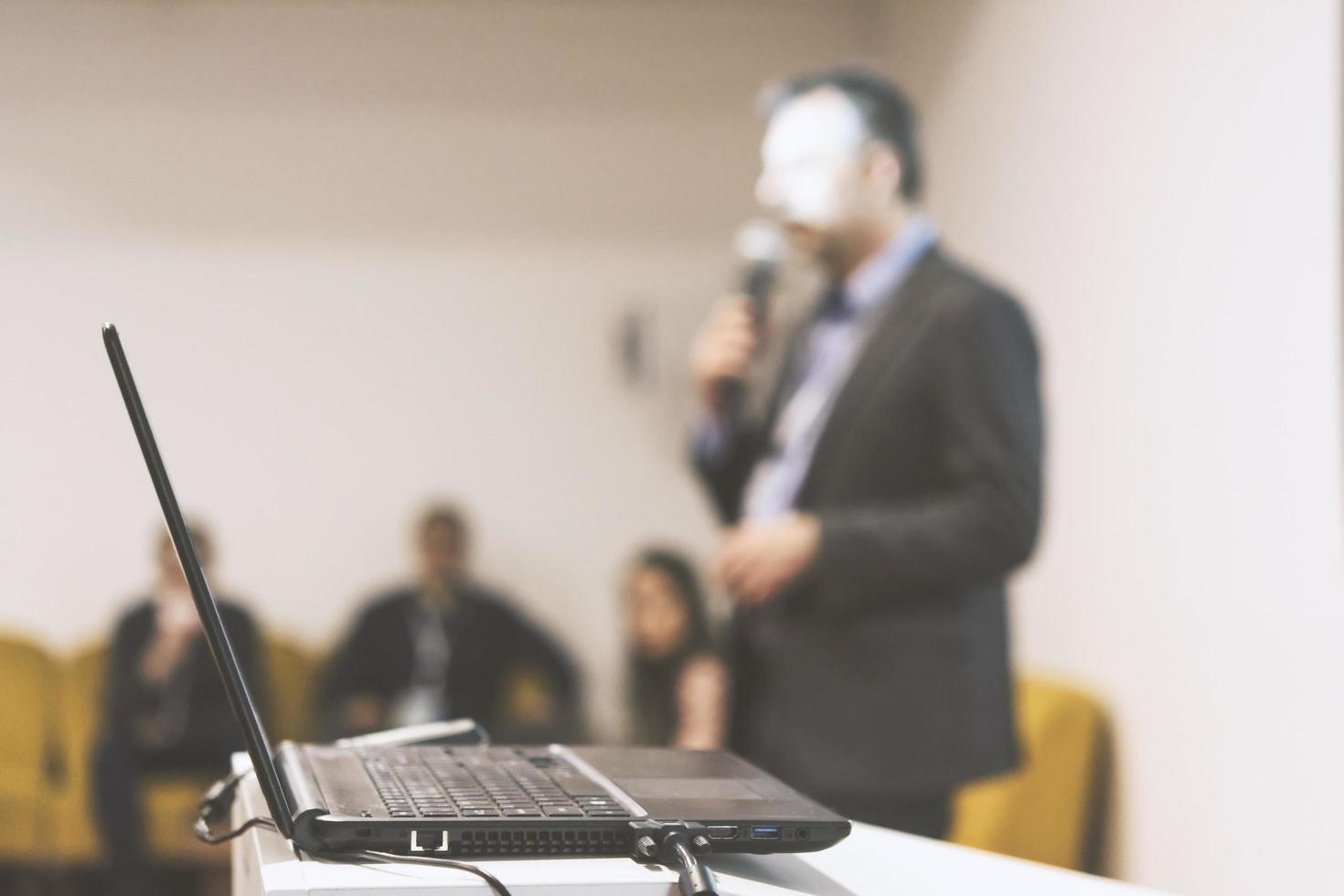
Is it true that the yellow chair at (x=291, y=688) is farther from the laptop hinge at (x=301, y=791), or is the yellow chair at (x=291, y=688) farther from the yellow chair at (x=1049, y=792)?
the laptop hinge at (x=301, y=791)

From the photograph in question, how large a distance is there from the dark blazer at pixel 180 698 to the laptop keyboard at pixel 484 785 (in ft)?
11.0

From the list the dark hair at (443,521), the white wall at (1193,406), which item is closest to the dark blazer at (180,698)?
the dark hair at (443,521)

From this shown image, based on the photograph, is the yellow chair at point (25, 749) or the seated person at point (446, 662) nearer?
the yellow chair at point (25, 749)

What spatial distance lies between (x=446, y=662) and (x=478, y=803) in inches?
159

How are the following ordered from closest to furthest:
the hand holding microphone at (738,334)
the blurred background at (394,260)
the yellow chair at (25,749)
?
the hand holding microphone at (738,334) < the yellow chair at (25,749) < the blurred background at (394,260)

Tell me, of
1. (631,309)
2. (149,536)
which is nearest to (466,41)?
(631,309)

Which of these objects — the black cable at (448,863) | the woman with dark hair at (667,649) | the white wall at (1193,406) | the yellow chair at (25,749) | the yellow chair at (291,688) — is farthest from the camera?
the yellow chair at (291,688)

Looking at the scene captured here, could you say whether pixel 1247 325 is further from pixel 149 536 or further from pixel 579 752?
pixel 149 536

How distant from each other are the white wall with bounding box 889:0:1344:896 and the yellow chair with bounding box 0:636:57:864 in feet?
9.62

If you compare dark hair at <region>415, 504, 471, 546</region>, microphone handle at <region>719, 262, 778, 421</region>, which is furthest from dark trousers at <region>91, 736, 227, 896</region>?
microphone handle at <region>719, 262, 778, 421</region>

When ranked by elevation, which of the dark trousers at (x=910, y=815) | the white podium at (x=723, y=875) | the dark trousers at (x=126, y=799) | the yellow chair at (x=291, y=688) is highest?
the white podium at (x=723, y=875)

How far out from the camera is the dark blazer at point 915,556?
5.17 ft

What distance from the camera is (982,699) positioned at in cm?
162

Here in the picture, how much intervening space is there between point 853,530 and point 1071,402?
6.84ft
